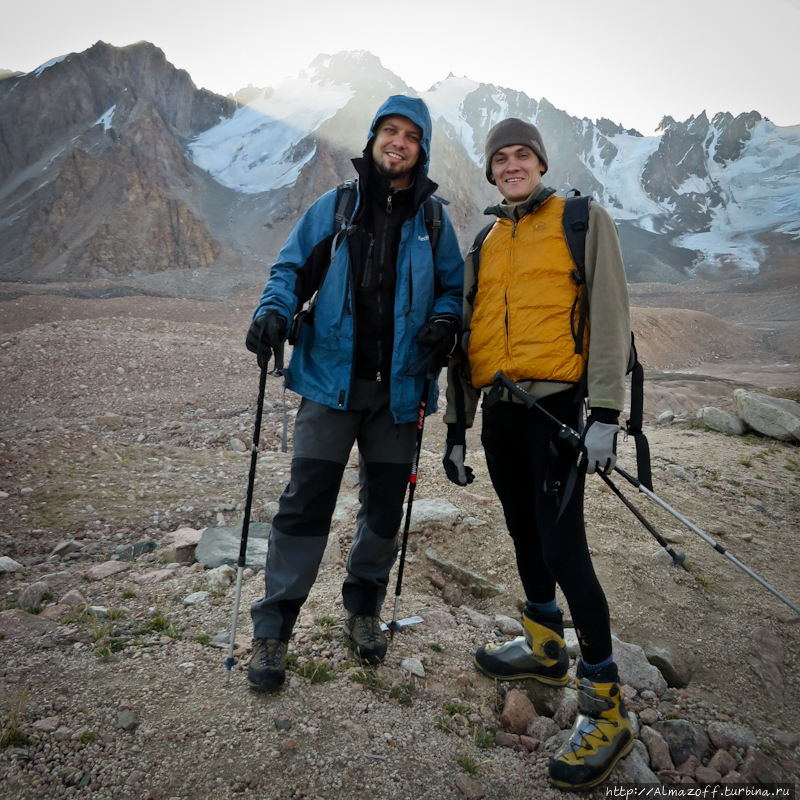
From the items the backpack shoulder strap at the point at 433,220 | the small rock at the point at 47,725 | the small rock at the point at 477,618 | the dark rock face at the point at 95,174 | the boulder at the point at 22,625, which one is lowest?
the boulder at the point at 22,625

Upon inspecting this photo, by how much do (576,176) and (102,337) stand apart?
9702cm

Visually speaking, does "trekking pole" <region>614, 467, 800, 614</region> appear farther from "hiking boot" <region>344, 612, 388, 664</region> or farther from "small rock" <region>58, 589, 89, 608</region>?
"small rock" <region>58, 589, 89, 608</region>

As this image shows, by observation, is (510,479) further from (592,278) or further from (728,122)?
(728,122)

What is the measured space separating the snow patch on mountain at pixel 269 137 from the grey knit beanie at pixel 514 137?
5846cm

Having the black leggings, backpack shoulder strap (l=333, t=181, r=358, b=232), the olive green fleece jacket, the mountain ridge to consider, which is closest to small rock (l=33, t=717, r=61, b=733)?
the black leggings

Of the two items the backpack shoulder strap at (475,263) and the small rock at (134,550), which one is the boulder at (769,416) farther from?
the small rock at (134,550)

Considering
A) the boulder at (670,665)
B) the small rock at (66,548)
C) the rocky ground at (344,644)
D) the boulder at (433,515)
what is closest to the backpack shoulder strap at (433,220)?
the rocky ground at (344,644)

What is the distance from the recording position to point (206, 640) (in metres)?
3.14

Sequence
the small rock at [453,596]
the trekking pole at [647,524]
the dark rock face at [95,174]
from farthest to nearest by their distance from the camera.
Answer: the dark rock face at [95,174] → the small rock at [453,596] → the trekking pole at [647,524]

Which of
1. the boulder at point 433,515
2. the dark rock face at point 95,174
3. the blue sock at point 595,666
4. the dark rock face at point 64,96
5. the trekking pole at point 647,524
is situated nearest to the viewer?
the blue sock at point 595,666

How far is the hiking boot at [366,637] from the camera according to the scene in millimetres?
3037

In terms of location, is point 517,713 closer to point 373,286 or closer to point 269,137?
point 373,286

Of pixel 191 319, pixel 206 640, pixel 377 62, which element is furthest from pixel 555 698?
pixel 377 62

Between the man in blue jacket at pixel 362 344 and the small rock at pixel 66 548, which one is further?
the small rock at pixel 66 548
